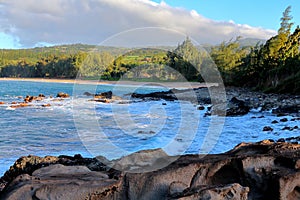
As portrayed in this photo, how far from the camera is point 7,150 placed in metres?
13.7

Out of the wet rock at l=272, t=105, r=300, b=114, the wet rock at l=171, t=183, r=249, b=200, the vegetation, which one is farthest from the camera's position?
the vegetation

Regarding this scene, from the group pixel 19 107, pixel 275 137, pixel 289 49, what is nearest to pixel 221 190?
pixel 275 137

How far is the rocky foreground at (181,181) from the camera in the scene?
350 cm

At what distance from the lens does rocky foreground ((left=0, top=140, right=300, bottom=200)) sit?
350cm

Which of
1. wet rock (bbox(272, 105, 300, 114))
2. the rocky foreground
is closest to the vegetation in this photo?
wet rock (bbox(272, 105, 300, 114))

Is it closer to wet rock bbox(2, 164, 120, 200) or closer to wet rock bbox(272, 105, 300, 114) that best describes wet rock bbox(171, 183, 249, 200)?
wet rock bbox(2, 164, 120, 200)

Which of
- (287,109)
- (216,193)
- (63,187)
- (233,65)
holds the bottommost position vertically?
(287,109)

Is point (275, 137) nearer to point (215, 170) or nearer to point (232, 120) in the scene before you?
point (232, 120)

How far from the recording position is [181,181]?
153 inches

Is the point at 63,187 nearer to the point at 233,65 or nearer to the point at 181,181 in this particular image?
the point at 181,181

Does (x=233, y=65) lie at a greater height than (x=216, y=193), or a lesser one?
greater

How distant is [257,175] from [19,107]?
3314 cm

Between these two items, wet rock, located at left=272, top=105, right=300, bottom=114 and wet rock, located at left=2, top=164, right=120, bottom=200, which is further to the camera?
wet rock, located at left=272, top=105, right=300, bottom=114

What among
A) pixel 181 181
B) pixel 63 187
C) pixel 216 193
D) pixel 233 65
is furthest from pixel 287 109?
pixel 233 65
